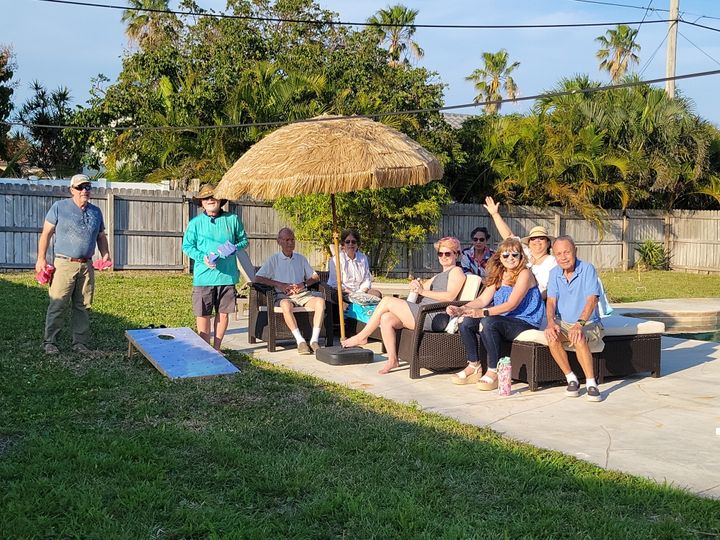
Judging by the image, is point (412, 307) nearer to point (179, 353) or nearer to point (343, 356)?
point (343, 356)

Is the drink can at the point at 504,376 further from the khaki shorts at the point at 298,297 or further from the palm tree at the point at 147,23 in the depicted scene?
the palm tree at the point at 147,23

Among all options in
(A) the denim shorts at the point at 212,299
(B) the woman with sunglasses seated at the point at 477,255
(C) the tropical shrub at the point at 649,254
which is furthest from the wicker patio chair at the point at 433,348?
(C) the tropical shrub at the point at 649,254

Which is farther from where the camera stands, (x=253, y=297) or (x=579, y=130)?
(x=579, y=130)

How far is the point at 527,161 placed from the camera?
70.8 feet

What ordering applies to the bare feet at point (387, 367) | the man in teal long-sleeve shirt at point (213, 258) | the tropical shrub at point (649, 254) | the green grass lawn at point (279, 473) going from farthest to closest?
the tropical shrub at point (649, 254) < the man in teal long-sleeve shirt at point (213, 258) < the bare feet at point (387, 367) < the green grass lawn at point (279, 473)

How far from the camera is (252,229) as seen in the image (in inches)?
749

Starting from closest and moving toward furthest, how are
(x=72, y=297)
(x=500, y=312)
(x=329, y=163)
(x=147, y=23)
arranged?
(x=500, y=312) < (x=329, y=163) < (x=72, y=297) < (x=147, y=23)

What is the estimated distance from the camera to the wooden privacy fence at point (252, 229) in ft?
56.7

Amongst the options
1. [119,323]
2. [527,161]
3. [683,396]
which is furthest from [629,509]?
[527,161]

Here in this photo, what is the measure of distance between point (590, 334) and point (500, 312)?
0.76 metres

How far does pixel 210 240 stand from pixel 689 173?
741 inches

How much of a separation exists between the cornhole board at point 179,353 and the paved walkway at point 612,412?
772 mm

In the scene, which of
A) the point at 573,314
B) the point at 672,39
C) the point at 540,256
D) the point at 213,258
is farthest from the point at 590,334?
the point at 672,39

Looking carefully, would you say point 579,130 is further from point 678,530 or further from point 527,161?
point 678,530
